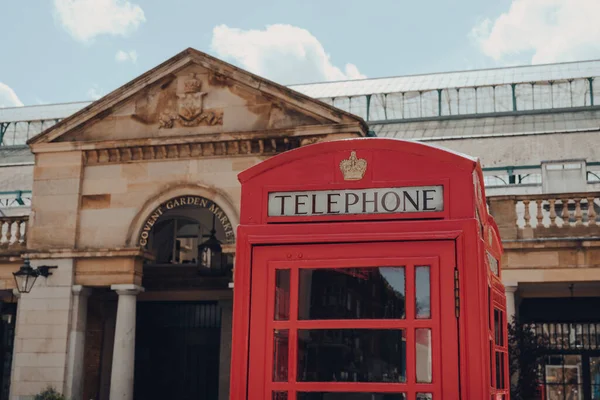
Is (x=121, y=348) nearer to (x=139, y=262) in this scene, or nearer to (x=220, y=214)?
(x=139, y=262)

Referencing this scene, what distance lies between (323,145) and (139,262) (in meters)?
12.8

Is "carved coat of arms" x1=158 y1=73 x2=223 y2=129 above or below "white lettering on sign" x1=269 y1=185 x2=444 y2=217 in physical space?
above

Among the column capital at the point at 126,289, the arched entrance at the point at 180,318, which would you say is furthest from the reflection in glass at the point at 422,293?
the arched entrance at the point at 180,318

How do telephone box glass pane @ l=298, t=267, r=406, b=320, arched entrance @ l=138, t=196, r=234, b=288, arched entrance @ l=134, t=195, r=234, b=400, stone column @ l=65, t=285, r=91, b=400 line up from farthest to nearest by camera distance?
1. arched entrance @ l=134, t=195, r=234, b=400
2. arched entrance @ l=138, t=196, r=234, b=288
3. stone column @ l=65, t=285, r=91, b=400
4. telephone box glass pane @ l=298, t=267, r=406, b=320

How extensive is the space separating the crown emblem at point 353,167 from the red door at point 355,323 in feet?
1.31

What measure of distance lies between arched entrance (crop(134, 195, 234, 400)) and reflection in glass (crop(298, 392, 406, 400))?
15686mm

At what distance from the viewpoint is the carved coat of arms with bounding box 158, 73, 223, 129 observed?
55.3 ft

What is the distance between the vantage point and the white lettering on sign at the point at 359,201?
4562 millimetres

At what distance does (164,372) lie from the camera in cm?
2102

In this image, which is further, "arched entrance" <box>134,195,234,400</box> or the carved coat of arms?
"arched entrance" <box>134,195,234,400</box>

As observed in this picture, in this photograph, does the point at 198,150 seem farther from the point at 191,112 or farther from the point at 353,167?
the point at 353,167

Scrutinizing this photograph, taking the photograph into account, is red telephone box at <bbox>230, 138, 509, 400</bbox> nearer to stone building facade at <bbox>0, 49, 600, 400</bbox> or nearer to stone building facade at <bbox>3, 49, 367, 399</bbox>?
stone building facade at <bbox>0, 49, 600, 400</bbox>

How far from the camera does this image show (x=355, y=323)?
4359mm

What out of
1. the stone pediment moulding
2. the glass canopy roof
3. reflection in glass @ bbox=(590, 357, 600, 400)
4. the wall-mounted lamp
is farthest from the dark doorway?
reflection in glass @ bbox=(590, 357, 600, 400)
